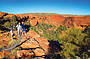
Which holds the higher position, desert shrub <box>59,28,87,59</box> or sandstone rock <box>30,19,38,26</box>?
sandstone rock <box>30,19,38,26</box>

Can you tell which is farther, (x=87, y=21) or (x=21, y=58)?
(x=87, y=21)

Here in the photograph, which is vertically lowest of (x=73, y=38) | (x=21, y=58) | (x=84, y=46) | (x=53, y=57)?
(x=53, y=57)

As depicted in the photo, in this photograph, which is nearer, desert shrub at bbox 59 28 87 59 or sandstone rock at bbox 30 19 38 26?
desert shrub at bbox 59 28 87 59

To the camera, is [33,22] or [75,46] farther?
[33,22]

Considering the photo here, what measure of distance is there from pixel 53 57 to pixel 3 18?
15.1m

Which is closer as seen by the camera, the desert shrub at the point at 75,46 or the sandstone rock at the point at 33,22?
the desert shrub at the point at 75,46

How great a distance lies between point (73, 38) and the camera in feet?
26.1

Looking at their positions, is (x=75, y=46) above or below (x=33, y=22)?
below

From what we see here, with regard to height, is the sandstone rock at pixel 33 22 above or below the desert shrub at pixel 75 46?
above

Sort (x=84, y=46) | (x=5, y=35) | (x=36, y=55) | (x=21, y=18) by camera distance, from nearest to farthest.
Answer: (x=84, y=46) < (x=36, y=55) < (x=5, y=35) < (x=21, y=18)

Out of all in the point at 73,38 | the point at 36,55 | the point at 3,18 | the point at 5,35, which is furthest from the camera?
the point at 3,18

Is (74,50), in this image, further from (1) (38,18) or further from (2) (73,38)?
(1) (38,18)

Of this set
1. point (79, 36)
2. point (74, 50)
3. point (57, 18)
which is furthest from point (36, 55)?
point (57, 18)

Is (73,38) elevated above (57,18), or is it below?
below
